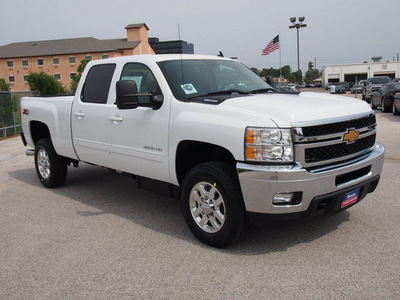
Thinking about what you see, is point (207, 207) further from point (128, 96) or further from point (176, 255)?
point (128, 96)

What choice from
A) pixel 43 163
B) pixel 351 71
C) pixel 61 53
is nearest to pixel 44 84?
pixel 43 163

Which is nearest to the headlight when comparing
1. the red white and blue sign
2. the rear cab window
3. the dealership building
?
the red white and blue sign

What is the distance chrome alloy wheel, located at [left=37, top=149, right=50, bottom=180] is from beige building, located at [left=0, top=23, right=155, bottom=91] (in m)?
75.5

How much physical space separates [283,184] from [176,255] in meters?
1.31

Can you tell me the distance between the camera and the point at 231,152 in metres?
3.87

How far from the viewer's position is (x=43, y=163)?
7074mm

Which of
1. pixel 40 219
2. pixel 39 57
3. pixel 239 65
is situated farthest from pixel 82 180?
pixel 39 57

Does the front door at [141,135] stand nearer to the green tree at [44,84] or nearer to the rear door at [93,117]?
the rear door at [93,117]

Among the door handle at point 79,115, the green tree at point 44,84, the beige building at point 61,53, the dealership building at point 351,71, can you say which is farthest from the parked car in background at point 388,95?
the dealership building at point 351,71

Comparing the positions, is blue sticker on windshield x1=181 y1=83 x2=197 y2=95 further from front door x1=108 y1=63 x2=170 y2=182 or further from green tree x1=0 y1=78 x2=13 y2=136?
green tree x1=0 y1=78 x2=13 y2=136

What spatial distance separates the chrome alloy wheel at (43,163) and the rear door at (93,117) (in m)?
1.12

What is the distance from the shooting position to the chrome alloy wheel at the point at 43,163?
6.96 metres

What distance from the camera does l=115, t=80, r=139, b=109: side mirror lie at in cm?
441

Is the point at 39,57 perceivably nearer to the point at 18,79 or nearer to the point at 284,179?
the point at 18,79
